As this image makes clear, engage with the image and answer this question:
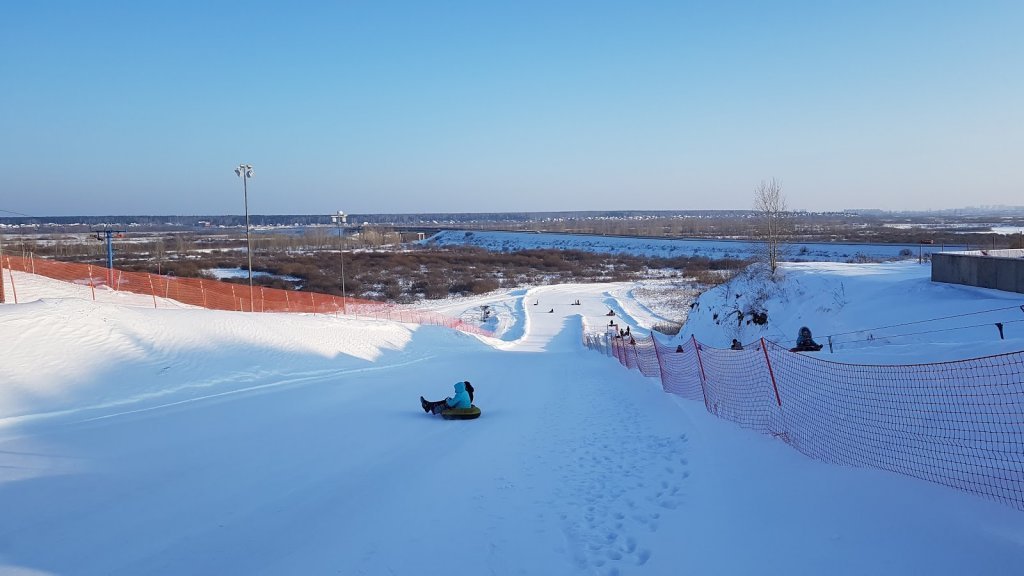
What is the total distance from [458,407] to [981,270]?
20.0 meters

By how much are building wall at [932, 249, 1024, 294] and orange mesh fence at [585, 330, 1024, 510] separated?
48.0ft

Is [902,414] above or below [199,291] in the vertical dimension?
above

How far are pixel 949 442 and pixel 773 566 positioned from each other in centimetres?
282

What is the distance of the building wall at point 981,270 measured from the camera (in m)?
20.7

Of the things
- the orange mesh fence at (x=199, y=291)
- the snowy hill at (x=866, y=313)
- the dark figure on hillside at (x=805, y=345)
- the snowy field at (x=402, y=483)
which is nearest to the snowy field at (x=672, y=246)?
the snowy hill at (x=866, y=313)

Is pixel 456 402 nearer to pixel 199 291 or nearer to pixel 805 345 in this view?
pixel 805 345

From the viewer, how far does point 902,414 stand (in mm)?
7676

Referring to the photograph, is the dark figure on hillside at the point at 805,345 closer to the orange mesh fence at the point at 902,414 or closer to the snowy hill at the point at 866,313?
the snowy hill at the point at 866,313

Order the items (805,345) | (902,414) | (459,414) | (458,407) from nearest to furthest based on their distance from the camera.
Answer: (902,414)
(459,414)
(458,407)
(805,345)

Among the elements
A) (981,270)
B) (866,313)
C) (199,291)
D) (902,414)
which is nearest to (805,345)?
(902,414)

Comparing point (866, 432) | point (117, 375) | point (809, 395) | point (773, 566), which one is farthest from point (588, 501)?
point (117, 375)

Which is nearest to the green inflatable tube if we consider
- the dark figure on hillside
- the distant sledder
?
the distant sledder

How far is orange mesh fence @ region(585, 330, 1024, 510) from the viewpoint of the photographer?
20.5 feet

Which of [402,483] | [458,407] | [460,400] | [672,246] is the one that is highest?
[402,483]
